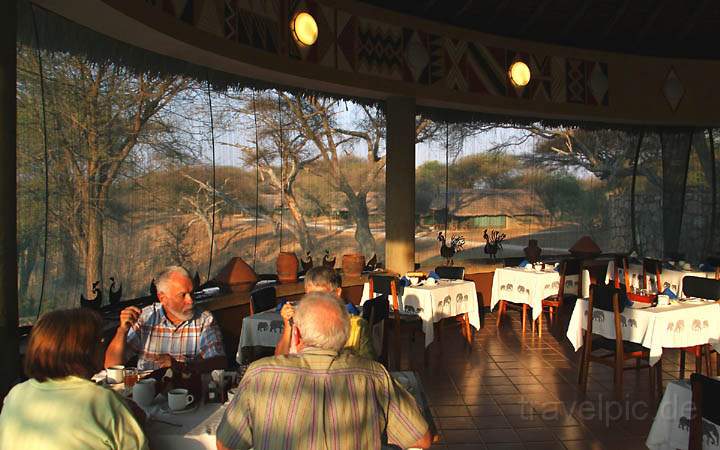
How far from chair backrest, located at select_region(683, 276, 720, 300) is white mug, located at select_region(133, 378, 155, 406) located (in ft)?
15.9

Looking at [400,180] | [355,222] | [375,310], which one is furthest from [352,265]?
[375,310]

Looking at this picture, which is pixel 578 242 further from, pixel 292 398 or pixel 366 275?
pixel 292 398

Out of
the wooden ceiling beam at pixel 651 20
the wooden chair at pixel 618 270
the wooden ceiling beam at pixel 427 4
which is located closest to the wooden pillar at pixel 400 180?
the wooden ceiling beam at pixel 427 4

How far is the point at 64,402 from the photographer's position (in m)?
1.74

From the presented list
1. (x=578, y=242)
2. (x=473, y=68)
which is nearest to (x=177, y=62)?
(x=473, y=68)

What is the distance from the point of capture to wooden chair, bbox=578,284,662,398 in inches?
189

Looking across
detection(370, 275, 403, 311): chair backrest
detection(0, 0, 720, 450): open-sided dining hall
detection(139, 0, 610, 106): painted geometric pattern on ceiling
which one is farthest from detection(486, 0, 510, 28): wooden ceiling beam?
detection(370, 275, 403, 311): chair backrest

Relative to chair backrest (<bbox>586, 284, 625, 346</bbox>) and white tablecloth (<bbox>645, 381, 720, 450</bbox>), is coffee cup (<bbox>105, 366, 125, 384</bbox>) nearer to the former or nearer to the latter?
white tablecloth (<bbox>645, 381, 720, 450</bbox>)

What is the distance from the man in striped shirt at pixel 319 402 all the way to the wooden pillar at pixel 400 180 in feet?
18.3

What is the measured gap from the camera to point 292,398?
1851 mm

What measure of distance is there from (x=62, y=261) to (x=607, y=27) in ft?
27.3

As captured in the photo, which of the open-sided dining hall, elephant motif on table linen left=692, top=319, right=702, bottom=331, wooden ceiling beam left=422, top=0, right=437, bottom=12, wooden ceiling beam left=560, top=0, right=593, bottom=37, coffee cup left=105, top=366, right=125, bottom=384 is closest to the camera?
the open-sided dining hall

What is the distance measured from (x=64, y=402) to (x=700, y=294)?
18.0 ft

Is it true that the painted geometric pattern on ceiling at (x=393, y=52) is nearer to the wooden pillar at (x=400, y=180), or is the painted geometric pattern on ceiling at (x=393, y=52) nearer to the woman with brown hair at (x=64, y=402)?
the wooden pillar at (x=400, y=180)
